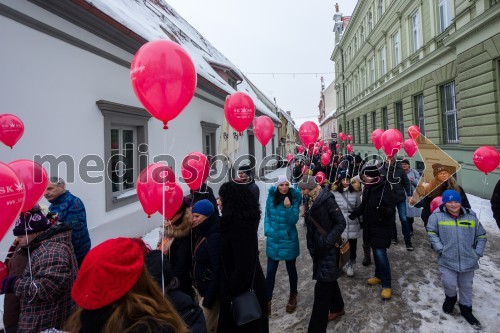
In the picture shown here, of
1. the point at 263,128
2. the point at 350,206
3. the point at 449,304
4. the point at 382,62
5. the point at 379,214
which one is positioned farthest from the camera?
the point at 382,62

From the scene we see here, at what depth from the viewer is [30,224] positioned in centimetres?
214

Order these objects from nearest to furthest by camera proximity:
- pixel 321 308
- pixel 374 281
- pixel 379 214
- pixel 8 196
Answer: pixel 8 196, pixel 321 308, pixel 379 214, pixel 374 281

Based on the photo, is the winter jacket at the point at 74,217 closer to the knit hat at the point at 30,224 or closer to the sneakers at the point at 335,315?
the knit hat at the point at 30,224

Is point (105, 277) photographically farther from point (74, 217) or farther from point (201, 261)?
point (74, 217)

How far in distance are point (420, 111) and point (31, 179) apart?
1580 cm

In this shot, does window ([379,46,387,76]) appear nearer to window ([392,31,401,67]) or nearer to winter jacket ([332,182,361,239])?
window ([392,31,401,67])

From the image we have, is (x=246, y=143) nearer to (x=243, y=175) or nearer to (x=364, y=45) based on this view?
(x=243, y=175)

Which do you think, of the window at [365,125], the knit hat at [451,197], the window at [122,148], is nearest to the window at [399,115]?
the window at [365,125]

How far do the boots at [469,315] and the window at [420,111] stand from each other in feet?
40.7

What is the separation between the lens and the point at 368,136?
2403 cm

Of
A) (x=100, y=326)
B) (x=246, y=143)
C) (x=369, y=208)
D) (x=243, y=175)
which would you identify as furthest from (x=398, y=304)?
(x=246, y=143)

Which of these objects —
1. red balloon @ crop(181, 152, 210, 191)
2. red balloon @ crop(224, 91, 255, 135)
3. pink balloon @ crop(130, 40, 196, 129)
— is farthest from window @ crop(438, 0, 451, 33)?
pink balloon @ crop(130, 40, 196, 129)

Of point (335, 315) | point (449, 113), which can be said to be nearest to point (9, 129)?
point (335, 315)

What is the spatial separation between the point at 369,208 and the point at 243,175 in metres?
2.09
